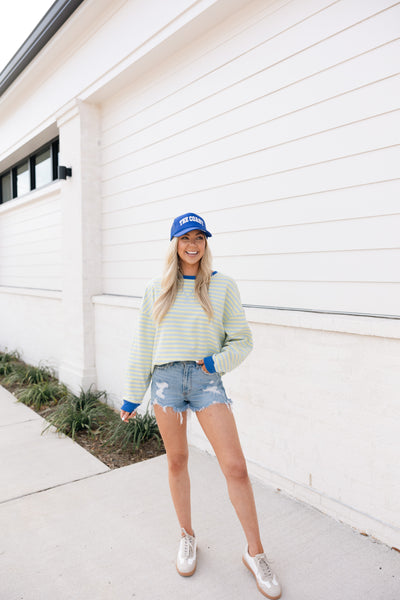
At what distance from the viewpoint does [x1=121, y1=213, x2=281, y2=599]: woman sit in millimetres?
2131

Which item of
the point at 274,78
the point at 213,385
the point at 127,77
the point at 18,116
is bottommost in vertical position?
the point at 213,385

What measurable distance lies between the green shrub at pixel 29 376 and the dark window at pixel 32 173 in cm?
311

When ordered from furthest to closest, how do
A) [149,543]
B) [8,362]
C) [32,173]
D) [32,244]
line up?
[32,173], [32,244], [8,362], [149,543]

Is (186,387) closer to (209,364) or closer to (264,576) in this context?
(209,364)

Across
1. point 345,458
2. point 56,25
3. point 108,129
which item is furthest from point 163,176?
point 345,458

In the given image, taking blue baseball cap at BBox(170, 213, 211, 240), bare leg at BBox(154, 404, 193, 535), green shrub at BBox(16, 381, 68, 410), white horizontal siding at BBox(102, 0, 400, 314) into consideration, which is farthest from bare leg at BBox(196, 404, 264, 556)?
green shrub at BBox(16, 381, 68, 410)

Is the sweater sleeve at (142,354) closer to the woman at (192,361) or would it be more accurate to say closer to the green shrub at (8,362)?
the woman at (192,361)

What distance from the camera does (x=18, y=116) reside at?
720cm

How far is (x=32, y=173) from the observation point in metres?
7.77

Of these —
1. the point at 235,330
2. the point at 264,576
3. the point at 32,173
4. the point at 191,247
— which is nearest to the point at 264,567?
the point at 264,576

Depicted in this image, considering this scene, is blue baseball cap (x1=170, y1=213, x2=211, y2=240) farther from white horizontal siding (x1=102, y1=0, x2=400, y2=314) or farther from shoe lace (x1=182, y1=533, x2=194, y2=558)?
shoe lace (x1=182, y1=533, x2=194, y2=558)

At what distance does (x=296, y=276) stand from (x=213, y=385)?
3.87ft

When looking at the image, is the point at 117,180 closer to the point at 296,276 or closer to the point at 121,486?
the point at 296,276

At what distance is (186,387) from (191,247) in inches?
28.7
